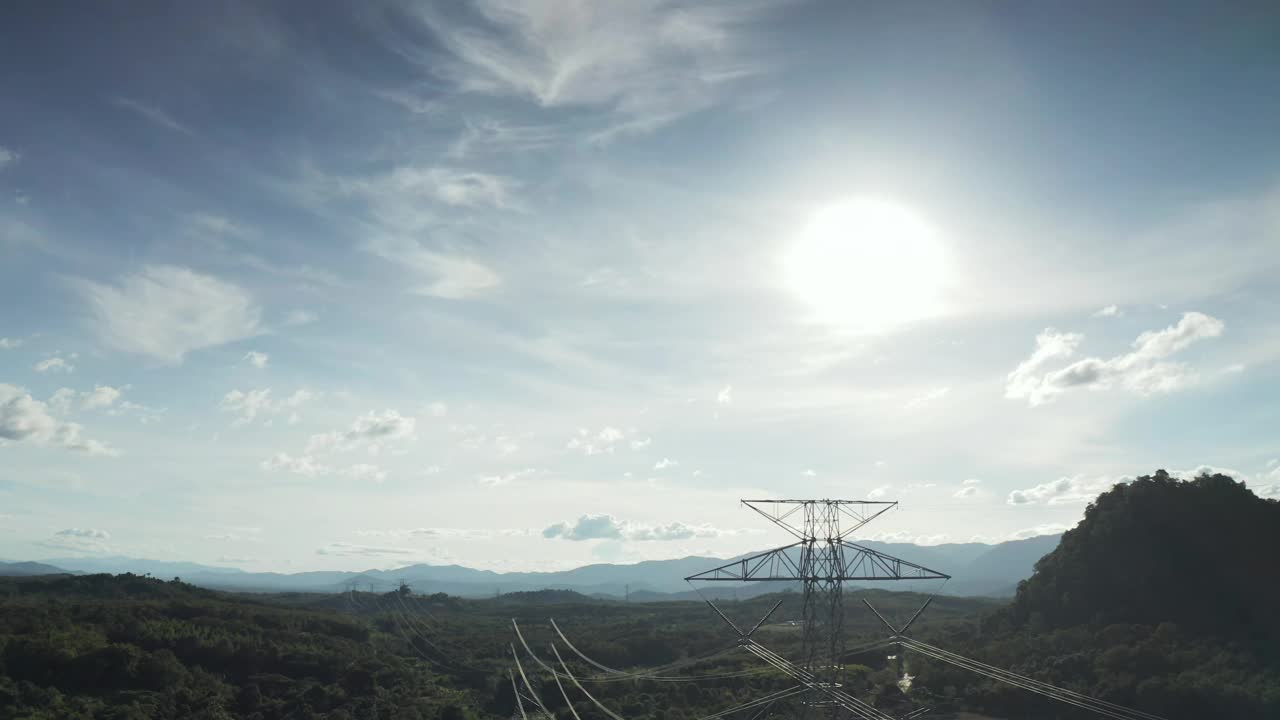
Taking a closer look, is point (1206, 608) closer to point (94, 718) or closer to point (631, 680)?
point (631, 680)

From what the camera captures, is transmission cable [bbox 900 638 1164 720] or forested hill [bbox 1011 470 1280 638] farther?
forested hill [bbox 1011 470 1280 638]

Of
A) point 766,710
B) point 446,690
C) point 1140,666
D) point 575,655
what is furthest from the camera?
point 575,655

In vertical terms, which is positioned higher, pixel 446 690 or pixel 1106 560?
pixel 1106 560

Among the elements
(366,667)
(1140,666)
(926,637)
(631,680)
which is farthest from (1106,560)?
(366,667)

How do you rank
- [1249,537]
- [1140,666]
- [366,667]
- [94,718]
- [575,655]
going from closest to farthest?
1. [94,718]
2. [1140,666]
3. [1249,537]
4. [366,667]
5. [575,655]

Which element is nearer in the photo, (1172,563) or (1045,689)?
(1045,689)

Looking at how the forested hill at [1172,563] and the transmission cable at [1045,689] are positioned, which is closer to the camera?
the transmission cable at [1045,689]

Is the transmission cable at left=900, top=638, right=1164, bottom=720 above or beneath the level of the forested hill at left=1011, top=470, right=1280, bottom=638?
beneath

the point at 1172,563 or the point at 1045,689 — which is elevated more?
the point at 1172,563
